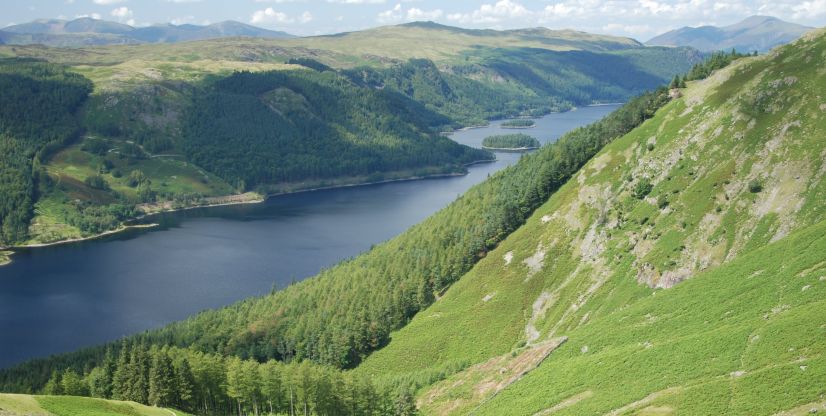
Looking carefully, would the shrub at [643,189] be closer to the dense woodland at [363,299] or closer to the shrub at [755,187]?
the shrub at [755,187]

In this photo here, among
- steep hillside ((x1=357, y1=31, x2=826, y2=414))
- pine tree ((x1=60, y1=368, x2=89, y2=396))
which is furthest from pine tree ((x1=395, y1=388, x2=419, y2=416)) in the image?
pine tree ((x1=60, y1=368, x2=89, y2=396))

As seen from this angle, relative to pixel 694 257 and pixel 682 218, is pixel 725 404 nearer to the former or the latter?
pixel 694 257

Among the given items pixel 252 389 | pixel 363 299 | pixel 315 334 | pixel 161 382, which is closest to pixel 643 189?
pixel 363 299

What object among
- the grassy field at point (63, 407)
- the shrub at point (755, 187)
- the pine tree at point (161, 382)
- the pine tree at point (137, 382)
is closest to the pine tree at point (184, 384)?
the pine tree at point (161, 382)

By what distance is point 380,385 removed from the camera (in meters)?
117

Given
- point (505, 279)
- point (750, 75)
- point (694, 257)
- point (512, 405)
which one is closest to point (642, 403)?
point (512, 405)

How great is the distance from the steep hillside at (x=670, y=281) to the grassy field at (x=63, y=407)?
44009 mm

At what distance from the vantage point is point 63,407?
73.7 metres

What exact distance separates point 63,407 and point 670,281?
88.3m

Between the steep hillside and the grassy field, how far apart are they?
1733 inches

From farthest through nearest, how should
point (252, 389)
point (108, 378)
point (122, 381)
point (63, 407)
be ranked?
point (108, 378)
point (252, 389)
point (122, 381)
point (63, 407)

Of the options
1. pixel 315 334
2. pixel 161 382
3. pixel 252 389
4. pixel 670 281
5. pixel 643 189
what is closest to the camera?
pixel 161 382

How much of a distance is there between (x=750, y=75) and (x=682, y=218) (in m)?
45.3

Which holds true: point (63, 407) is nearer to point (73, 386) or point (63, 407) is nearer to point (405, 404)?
point (73, 386)
